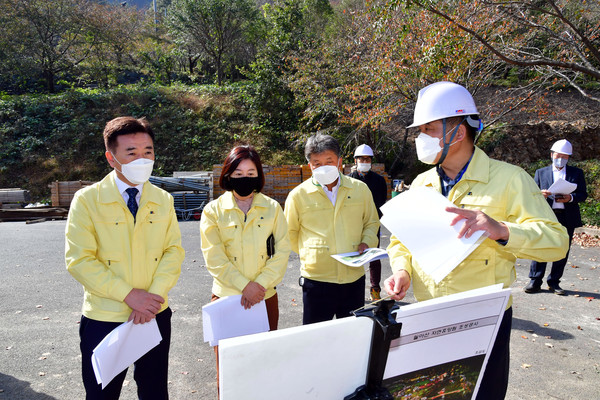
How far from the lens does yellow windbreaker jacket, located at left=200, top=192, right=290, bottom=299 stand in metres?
2.99

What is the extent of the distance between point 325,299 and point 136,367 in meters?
1.46

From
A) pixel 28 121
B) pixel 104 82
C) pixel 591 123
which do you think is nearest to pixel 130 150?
pixel 591 123

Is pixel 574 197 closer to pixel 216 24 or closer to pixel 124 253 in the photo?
pixel 124 253

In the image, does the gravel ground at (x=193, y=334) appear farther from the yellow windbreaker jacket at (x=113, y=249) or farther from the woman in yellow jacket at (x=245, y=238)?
the yellow windbreaker jacket at (x=113, y=249)

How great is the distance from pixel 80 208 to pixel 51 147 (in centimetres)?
2125

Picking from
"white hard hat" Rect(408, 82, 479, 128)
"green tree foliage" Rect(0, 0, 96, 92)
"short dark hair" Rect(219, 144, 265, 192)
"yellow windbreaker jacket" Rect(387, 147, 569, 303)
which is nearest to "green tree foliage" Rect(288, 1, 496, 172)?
"short dark hair" Rect(219, 144, 265, 192)

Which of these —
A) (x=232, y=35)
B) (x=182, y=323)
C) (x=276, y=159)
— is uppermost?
(x=232, y=35)

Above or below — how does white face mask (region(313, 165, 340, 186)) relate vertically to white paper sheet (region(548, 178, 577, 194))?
above

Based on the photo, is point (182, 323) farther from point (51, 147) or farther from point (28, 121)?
point (28, 121)

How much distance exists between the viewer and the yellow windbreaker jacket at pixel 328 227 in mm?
3291

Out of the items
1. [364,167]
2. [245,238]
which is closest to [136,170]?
[245,238]

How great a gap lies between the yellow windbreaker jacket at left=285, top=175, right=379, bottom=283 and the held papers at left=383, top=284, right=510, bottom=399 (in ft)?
6.05

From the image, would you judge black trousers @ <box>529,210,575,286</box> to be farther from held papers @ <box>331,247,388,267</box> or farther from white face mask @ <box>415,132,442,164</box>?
white face mask @ <box>415,132,442,164</box>

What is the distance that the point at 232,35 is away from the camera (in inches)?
1063
